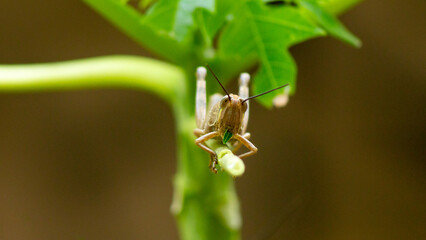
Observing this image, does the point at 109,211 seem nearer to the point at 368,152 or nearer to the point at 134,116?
the point at 134,116

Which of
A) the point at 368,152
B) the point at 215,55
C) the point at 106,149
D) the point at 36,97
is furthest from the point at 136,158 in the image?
the point at 215,55

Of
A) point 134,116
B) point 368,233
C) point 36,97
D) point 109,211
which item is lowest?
A: point 368,233

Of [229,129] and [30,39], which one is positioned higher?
[30,39]

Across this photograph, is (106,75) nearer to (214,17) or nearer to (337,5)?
(214,17)

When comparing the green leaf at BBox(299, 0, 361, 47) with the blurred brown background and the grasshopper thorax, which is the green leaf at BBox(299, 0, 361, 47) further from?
the blurred brown background

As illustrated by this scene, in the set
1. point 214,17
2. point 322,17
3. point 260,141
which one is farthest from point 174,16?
point 260,141
